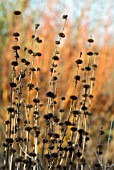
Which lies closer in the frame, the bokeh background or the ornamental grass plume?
the ornamental grass plume

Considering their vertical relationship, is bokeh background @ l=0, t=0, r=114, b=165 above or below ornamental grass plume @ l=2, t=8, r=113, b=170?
above

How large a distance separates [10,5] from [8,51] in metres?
1.15

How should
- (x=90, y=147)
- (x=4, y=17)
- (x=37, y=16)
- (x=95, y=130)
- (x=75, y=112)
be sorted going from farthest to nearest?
1. (x=4, y=17)
2. (x=37, y=16)
3. (x=95, y=130)
4. (x=90, y=147)
5. (x=75, y=112)

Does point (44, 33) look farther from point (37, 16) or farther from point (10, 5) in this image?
point (10, 5)

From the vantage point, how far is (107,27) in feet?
21.8

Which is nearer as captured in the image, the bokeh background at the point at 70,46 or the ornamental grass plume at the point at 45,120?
the ornamental grass plume at the point at 45,120

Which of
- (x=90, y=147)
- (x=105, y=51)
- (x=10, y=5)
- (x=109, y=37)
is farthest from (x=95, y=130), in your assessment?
(x=10, y=5)

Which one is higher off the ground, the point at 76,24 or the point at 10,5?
the point at 10,5

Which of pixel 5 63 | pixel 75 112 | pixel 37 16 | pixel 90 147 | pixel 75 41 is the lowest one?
pixel 75 112

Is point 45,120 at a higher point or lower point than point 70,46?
lower

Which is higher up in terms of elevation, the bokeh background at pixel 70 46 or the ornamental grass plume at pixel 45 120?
the bokeh background at pixel 70 46

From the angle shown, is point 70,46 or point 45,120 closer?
point 45,120

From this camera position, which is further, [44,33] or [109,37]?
[109,37]

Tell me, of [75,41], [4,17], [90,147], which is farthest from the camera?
[4,17]
